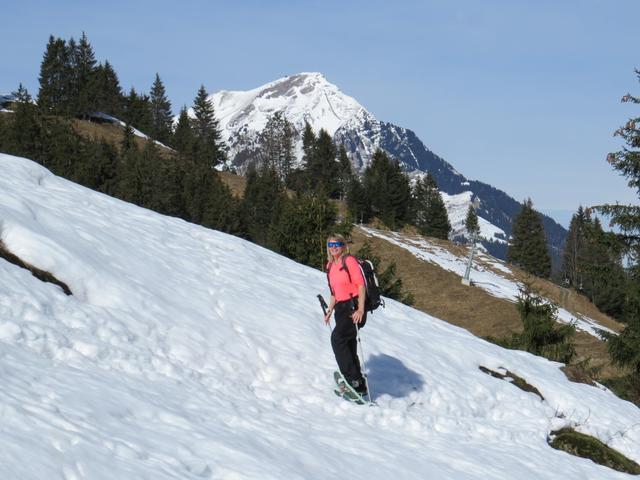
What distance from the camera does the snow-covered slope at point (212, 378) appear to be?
650 cm

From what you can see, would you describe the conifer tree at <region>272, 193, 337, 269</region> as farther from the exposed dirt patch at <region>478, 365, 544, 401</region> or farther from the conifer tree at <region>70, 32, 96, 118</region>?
the conifer tree at <region>70, 32, 96, 118</region>

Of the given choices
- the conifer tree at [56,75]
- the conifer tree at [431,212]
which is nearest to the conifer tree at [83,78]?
the conifer tree at [56,75]

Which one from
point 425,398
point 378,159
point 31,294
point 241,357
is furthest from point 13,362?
point 378,159

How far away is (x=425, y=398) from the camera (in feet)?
39.3

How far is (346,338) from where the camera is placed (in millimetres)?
10281

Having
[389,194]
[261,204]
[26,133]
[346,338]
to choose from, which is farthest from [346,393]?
[389,194]

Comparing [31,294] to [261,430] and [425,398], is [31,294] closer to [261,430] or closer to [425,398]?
[261,430]

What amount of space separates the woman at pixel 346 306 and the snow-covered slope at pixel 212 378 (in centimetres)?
67

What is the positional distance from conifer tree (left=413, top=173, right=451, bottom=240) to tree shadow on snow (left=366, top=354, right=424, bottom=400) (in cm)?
9525

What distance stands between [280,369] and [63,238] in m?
5.03

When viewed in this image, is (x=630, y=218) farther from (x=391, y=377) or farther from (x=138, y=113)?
(x=138, y=113)

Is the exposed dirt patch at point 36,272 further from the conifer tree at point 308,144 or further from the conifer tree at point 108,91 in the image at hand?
the conifer tree at point 108,91

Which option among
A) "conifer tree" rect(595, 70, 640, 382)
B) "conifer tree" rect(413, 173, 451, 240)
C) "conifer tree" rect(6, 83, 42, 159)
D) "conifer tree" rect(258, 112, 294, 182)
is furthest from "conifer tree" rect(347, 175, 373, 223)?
"conifer tree" rect(595, 70, 640, 382)

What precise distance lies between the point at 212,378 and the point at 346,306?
8.11 feet
